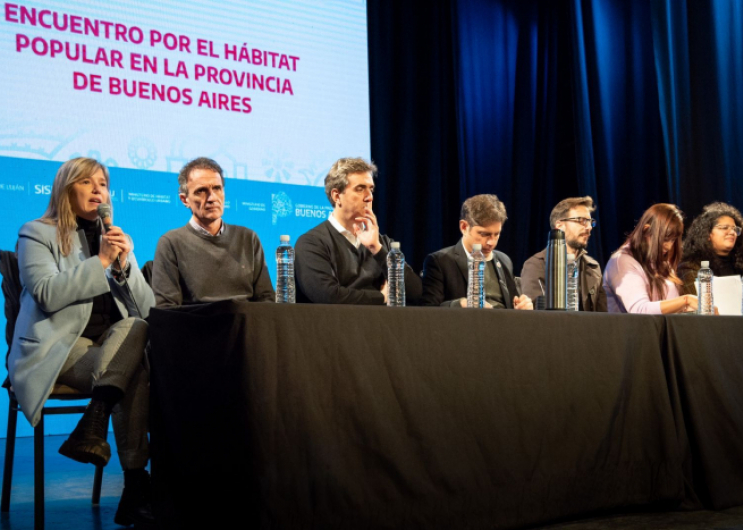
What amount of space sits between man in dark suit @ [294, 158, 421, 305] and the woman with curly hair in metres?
1.56

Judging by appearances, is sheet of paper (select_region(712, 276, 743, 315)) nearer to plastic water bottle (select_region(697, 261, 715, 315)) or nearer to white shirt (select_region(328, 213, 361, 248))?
plastic water bottle (select_region(697, 261, 715, 315))

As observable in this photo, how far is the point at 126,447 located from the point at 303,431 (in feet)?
1.96

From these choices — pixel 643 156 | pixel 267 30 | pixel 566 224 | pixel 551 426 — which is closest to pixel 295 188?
pixel 267 30

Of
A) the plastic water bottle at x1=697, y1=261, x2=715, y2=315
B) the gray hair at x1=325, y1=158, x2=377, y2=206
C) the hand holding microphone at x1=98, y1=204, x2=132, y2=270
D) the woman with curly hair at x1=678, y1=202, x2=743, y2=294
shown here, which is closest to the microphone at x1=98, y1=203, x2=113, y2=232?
the hand holding microphone at x1=98, y1=204, x2=132, y2=270

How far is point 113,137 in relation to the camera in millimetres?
3791

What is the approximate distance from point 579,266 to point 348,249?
3.33 ft

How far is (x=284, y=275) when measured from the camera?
2395mm

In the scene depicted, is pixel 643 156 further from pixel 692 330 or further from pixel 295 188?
pixel 692 330

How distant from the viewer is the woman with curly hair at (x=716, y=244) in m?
3.53

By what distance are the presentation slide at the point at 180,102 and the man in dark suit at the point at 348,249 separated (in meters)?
1.51

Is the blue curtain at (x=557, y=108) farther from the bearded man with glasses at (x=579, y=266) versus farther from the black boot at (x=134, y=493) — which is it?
the black boot at (x=134, y=493)

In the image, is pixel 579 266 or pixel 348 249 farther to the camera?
pixel 579 266

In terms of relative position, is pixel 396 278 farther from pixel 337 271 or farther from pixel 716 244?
pixel 716 244

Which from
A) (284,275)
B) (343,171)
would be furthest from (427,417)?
(343,171)
